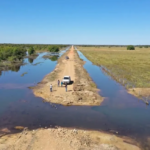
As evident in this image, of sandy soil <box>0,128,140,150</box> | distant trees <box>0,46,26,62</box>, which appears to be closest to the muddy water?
sandy soil <box>0,128,140,150</box>

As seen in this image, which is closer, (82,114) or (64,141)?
(64,141)

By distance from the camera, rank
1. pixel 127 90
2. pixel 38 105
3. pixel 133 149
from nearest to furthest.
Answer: pixel 133 149, pixel 38 105, pixel 127 90

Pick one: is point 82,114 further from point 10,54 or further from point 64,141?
point 10,54

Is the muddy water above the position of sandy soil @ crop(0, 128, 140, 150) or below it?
below

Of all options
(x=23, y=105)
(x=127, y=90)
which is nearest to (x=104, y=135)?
(x=23, y=105)

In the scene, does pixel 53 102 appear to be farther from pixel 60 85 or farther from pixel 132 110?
pixel 132 110

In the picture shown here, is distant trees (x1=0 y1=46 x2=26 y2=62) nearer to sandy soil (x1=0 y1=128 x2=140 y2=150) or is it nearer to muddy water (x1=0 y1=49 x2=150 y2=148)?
muddy water (x1=0 y1=49 x2=150 y2=148)

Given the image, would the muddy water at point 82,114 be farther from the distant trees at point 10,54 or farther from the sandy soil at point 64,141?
the distant trees at point 10,54


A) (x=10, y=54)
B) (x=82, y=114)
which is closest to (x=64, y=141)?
(x=82, y=114)
